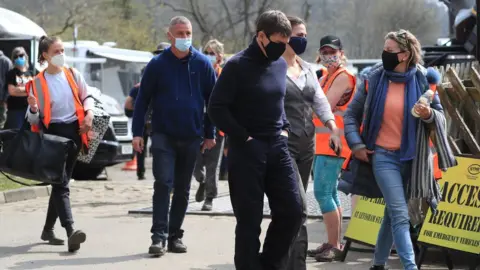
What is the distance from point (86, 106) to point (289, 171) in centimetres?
295

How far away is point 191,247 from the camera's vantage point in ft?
33.4

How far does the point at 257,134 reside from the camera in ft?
24.1

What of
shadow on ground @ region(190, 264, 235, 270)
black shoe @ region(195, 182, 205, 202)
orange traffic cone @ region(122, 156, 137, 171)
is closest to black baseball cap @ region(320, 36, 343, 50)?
shadow on ground @ region(190, 264, 235, 270)

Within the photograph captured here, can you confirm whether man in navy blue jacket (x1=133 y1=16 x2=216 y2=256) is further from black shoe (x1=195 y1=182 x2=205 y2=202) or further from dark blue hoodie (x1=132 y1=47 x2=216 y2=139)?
black shoe (x1=195 y1=182 x2=205 y2=202)

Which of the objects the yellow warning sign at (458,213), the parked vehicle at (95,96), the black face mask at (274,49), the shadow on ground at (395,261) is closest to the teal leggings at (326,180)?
the shadow on ground at (395,261)

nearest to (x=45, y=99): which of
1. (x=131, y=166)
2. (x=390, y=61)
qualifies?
(x=390, y=61)

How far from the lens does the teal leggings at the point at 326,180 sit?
9.31m

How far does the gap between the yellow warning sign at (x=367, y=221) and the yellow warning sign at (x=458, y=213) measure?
56 centimetres

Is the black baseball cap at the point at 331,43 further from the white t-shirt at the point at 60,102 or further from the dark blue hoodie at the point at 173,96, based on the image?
the white t-shirt at the point at 60,102

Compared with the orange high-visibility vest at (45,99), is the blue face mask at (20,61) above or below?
below

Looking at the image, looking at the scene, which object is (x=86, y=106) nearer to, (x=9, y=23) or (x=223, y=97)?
(x=223, y=97)

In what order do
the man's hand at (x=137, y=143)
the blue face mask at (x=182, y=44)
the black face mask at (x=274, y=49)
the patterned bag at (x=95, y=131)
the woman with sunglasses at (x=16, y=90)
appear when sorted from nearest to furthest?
1. the black face mask at (x=274, y=49)
2. the man's hand at (x=137, y=143)
3. the blue face mask at (x=182, y=44)
4. the patterned bag at (x=95, y=131)
5. the woman with sunglasses at (x=16, y=90)

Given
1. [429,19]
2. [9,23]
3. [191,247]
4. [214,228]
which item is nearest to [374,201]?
[191,247]

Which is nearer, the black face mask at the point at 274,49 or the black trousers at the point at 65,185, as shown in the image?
the black face mask at the point at 274,49
